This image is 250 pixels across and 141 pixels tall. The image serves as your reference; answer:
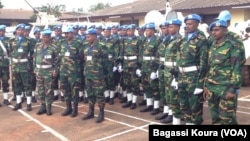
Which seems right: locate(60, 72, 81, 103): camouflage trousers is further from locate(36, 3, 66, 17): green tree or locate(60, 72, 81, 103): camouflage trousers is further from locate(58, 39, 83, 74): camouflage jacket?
locate(36, 3, 66, 17): green tree

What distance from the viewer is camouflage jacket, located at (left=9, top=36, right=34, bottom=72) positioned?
312 inches

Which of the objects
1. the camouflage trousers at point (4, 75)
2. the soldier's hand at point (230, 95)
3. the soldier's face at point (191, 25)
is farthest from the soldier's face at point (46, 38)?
the soldier's hand at point (230, 95)

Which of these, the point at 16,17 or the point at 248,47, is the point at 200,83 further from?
the point at 16,17

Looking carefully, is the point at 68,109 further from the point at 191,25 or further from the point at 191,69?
the point at 191,25

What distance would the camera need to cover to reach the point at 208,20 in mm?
15602

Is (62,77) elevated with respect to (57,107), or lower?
elevated

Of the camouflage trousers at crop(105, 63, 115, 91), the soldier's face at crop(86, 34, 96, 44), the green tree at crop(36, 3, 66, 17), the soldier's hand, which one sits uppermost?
the green tree at crop(36, 3, 66, 17)

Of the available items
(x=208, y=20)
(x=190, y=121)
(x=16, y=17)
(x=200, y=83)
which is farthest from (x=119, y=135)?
(x=16, y=17)

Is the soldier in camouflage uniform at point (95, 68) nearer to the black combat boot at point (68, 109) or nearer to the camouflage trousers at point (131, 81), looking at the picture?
the black combat boot at point (68, 109)

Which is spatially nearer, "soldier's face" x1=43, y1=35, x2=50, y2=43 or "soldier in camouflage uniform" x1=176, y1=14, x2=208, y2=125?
"soldier in camouflage uniform" x1=176, y1=14, x2=208, y2=125

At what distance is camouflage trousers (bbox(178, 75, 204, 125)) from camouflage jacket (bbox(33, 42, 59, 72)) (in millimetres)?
3244

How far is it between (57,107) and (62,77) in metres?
1.38

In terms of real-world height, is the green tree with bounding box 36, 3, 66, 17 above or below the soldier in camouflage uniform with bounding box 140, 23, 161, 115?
above

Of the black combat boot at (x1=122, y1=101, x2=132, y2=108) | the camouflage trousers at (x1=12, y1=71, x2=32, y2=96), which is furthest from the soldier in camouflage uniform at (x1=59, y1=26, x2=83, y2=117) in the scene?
the black combat boot at (x1=122, y1=101, x2=132, y2=108)
